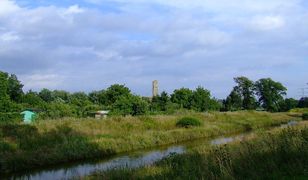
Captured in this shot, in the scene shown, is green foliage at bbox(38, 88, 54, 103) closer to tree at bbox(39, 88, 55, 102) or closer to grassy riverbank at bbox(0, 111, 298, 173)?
tree at bbox(39, 88, 55, 102)

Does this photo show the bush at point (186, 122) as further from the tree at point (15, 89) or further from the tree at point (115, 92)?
the tree at point (15, 89)

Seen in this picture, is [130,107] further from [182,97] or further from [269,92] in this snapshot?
[269,92]

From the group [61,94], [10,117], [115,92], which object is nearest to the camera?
[10,117]

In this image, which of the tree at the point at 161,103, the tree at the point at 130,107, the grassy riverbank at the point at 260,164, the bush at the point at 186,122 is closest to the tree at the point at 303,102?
the tree at the point at 161,103

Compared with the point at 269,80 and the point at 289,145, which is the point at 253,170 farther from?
the point at 269,80

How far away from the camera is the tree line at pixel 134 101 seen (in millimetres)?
51219

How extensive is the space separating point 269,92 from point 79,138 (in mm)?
83396

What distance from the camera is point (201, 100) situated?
242 feet

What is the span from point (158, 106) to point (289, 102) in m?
65.5

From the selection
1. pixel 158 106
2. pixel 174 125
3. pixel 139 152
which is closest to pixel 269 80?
pixel 158 106

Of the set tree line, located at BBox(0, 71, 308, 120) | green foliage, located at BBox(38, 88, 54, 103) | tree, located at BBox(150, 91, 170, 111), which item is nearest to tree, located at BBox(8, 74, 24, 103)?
tree line, located at BBox(0, 71, 308, 120)

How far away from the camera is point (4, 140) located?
26906 millimetres

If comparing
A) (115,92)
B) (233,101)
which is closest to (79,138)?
(115,92)

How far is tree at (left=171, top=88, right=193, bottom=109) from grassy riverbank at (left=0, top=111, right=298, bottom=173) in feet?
85.2
